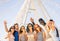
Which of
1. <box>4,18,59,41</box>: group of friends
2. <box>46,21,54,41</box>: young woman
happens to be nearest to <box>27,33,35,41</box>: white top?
Result: <box>4,18,59,41</box>: group of friends

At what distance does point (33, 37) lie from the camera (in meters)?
3.10

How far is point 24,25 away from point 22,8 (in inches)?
11.3

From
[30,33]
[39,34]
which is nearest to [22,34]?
[30,33]

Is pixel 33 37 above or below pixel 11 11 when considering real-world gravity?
below

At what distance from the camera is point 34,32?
3123 millimetres

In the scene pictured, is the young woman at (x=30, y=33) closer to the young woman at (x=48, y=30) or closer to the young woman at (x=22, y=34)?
the young woman at (x=22, y=34)

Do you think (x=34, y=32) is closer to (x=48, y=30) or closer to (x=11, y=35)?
(x=48, y=30)

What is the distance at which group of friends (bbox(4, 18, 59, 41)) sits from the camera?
3080mm

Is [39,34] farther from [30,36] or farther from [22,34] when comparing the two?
[22,34]

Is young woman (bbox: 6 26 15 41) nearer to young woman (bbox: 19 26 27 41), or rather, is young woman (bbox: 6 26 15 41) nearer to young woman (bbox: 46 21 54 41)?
young woman (bbox: 19 26 27 41)

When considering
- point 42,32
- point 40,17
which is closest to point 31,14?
point 40,17

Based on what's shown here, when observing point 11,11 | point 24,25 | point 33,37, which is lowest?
point 33,37

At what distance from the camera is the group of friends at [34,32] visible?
121 inches

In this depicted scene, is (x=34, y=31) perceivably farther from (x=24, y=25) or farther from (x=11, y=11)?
(x=11, y=11)
